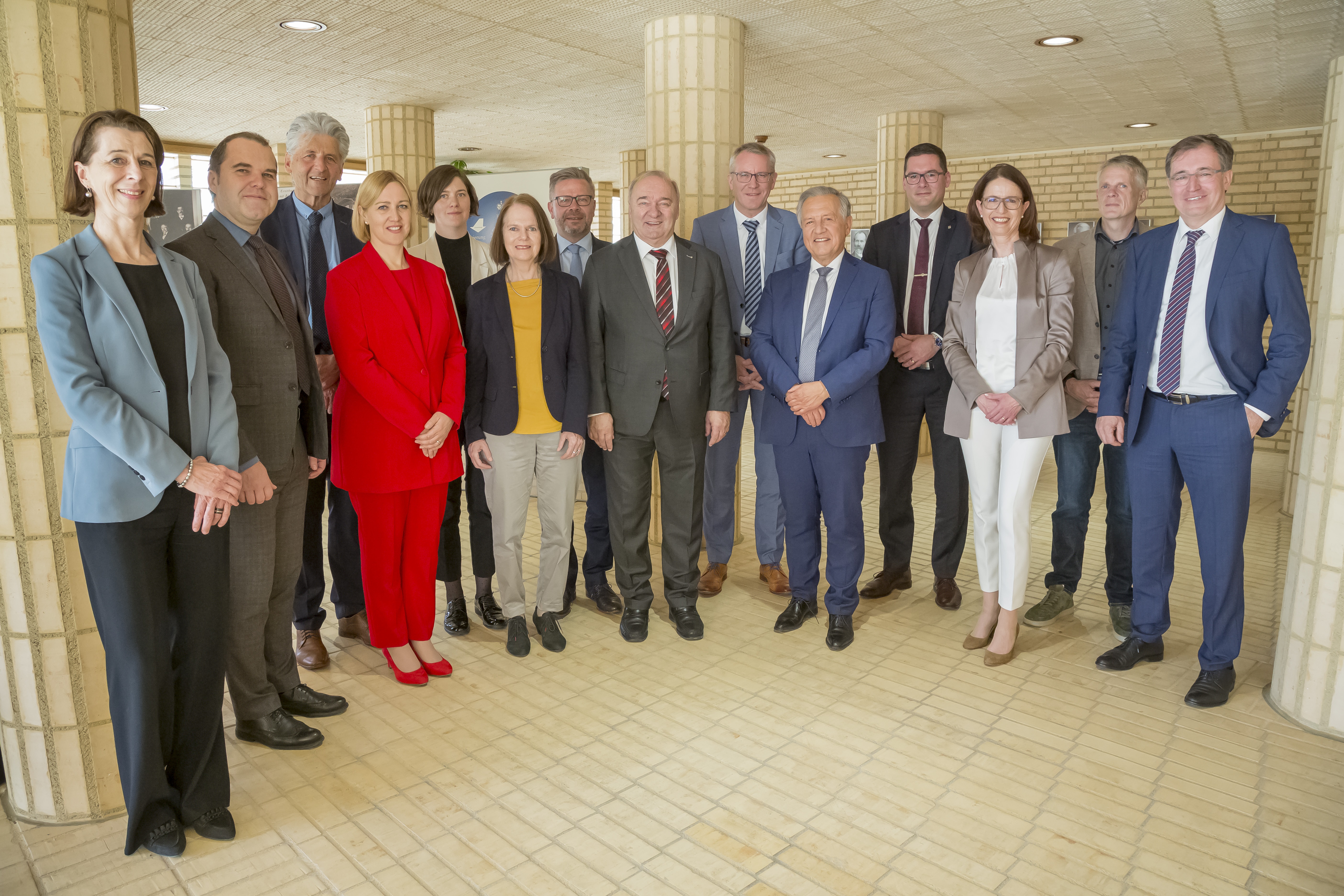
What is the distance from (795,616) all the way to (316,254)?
2.62 meters

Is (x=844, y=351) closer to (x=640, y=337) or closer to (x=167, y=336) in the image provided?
Answer: (x=640, y=337)

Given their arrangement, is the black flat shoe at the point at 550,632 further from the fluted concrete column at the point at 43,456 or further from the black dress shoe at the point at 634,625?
the fluted concrete column at the point at 43,456

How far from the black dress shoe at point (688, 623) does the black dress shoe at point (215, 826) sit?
1.99 metres

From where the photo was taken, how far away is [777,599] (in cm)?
455

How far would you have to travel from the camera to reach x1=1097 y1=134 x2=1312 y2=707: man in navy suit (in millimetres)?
3162

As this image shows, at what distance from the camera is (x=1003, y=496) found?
365 cm

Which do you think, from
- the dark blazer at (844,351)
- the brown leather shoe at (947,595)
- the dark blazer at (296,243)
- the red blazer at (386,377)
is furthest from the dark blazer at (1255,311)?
the dark blazer at (296,243)

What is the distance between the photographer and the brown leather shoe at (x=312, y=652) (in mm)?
3725

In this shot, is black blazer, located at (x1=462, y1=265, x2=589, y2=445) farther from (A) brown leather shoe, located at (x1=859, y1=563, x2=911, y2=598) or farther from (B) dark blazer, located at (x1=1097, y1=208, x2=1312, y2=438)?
(B) dark blazer, located at (x1=1097, y1=208, x2=1312, y2=438)

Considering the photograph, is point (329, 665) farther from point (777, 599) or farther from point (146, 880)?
point (777, 599)

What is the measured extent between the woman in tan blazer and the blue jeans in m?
0.50

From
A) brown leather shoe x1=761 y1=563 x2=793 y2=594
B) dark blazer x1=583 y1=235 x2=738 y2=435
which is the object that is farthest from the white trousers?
dark blazer x1=583 y1=235 x2=738 y2=435

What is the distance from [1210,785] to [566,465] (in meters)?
2.58

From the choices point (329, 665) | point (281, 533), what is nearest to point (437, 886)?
point (281, 533)
